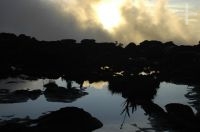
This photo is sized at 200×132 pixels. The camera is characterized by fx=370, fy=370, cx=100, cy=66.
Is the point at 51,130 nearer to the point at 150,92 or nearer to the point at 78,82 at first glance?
the point at 150,92

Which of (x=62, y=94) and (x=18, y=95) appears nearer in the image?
(x=18, y=95)

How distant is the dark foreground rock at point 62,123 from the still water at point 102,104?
172 cm

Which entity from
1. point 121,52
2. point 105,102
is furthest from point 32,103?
point 121,52

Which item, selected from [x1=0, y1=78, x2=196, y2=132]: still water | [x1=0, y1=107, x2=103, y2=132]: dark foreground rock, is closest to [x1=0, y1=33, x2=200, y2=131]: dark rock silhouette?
[x1=0, y1=107, x2=103, y2=132]: dark foreground rock

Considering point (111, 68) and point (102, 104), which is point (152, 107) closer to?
point (102, 104)

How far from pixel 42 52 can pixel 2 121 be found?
76344 mm

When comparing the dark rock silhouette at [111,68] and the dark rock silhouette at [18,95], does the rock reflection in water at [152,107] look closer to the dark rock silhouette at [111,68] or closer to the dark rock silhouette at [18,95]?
the dark rock silhouette at [111,68]

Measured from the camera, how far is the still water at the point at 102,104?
149 feet

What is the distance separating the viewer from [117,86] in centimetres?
7744

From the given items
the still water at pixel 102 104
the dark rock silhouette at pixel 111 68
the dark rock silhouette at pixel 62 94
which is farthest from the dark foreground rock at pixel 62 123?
the dark rock silhouette at pixel 62 94

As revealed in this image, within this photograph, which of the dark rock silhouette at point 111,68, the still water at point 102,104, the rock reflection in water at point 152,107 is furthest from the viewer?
the dark rock silhouette at point 111,68

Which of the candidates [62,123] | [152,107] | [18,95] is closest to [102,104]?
[152,107]

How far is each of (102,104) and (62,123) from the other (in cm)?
2030

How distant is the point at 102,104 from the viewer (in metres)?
58.1
